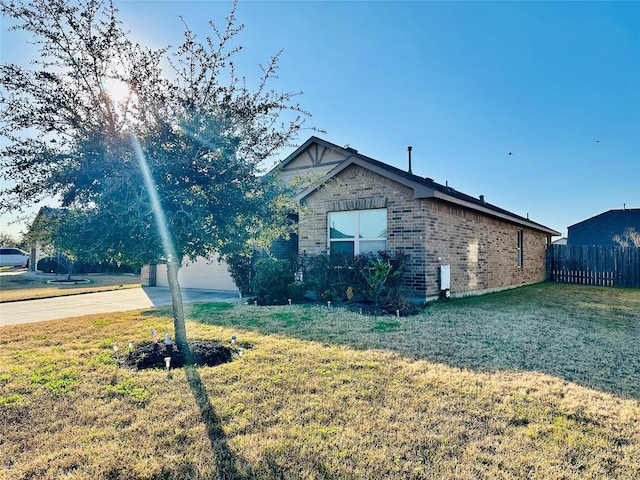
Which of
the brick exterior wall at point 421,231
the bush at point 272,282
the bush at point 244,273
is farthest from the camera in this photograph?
the bush at point 244,273

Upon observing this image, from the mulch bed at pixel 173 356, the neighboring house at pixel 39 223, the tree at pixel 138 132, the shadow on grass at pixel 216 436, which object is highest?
the tree at pixel 138 132

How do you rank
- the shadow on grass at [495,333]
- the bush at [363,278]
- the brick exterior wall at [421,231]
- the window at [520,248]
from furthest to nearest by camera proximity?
the window at [520,248], the brick exterior wall at [421,231], the bush at [363,278], the shadow on grass at [495,333]

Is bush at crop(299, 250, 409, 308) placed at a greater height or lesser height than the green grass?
greater

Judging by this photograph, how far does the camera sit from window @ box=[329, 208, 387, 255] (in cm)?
1038

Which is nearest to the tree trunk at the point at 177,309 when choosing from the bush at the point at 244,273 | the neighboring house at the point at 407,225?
the neighboring house at the point at 407,225

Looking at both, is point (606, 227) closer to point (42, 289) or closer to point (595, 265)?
point (595, 265)

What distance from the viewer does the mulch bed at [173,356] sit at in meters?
4.69

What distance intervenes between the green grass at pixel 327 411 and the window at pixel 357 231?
4.56 meters

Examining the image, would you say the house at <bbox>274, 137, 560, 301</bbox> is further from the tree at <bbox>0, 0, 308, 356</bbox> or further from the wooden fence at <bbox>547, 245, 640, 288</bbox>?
the wooden fence at <bbox>547, 245, 640, 288</bbox>

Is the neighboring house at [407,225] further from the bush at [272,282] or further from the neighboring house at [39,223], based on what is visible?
the neighboring house at [39,223]

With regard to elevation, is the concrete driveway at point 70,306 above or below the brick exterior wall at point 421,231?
below

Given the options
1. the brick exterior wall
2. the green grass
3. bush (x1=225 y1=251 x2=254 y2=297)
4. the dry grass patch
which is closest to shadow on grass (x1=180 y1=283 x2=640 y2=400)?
the green grass

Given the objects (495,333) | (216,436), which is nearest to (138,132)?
(216,436)

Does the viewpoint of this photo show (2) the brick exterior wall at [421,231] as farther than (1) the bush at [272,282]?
No
